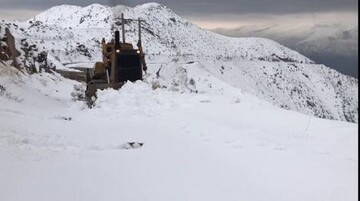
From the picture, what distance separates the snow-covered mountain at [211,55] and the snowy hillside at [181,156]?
43.6 meters

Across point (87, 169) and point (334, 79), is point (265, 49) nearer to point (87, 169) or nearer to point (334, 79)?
point (334, 79)

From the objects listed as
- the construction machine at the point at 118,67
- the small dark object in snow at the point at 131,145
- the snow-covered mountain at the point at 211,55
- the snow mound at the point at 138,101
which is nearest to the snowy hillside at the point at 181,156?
the small dark object in snow at the point at 131,145

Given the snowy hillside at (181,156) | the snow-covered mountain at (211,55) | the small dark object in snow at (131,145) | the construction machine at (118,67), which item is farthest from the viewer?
the snow-covered mountain at (211,55)

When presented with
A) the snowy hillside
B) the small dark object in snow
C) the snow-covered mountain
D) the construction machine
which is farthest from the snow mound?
the snow-covered mountain

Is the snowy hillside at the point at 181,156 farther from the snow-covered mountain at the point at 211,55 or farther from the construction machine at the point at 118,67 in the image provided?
the snow-covered mountain at the point at 211,55

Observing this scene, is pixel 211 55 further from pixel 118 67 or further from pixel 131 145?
pixel 131 145

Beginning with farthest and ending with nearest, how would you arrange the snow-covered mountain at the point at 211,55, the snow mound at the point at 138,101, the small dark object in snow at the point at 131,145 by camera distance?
the snow-covered mountain at the point at 211,55 < the snow mound at the point at 138,101 < the small dark object in snow at the point at 131,145

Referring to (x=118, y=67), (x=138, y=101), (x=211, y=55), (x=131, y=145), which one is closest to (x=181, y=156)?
(x=131, y=145)

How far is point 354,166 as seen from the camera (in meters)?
8.22

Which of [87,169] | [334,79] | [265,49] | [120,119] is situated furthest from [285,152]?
[265,49]

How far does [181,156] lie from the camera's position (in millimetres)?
9016

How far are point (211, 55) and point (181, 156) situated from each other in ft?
349

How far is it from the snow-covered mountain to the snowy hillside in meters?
43.6

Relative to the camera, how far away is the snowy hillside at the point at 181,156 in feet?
22.0
